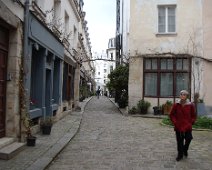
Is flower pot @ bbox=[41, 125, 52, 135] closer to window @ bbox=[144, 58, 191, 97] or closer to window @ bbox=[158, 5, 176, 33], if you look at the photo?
window @ bbox=[144, 58, 191, 97]

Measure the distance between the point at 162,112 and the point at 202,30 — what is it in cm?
517

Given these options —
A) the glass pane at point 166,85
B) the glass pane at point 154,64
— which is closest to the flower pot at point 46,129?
the glass pane at point 166,85

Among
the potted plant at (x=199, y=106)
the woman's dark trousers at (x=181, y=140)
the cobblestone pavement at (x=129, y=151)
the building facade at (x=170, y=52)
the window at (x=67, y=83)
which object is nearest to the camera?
the cobblestone pavement at (x=129, y=151)

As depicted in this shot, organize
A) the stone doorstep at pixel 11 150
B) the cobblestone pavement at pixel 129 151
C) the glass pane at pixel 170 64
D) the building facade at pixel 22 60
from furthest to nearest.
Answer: the glass pane at pixel 170 64 < the building facade at pixel 22 60 < the cobblestone pavement at pixel 129 151 < the stone doorstep at pixel 11 150

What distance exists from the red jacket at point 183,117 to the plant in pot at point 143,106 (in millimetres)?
13130

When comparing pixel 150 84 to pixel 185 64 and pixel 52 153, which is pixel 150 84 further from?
pixel 52 153

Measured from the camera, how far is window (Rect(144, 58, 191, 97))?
22844 mm

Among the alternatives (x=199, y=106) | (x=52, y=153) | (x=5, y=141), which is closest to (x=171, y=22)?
(x=199, y=106)

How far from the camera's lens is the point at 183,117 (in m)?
9.29

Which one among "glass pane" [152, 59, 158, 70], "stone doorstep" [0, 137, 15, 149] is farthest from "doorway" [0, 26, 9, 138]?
"glass pane" [152, 59, 158, 70]

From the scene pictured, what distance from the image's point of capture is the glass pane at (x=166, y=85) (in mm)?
22953

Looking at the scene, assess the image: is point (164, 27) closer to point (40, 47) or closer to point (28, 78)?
point (40, 47)

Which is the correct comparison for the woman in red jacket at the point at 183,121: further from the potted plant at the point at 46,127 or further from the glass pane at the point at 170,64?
the glass pane at the point at 170,64

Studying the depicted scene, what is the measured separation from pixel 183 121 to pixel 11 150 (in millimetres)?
3862
